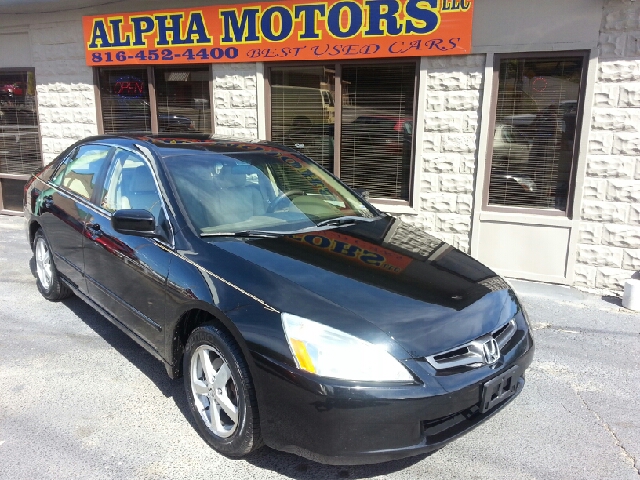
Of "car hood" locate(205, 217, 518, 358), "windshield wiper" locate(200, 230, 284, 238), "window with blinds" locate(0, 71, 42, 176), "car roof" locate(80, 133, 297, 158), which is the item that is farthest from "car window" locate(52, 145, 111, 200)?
"window with blinds" locate(0, 71, 42, 176)

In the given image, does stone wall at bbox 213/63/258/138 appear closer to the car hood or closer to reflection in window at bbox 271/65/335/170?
reflection in window at bbox 271/65/335/170

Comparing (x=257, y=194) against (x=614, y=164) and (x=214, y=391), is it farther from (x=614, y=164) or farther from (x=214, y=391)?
(x=614, y=164)

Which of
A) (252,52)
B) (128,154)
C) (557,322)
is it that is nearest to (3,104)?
(252,52)

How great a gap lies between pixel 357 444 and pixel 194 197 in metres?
1.82

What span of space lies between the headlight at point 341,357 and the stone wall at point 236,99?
5251 millimetres

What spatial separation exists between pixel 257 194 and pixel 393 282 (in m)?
1.31

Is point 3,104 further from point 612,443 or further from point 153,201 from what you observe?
point 612,443

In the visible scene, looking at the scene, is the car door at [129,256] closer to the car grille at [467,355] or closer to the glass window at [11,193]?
the car grille at [467,355]

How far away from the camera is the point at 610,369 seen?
153 inches

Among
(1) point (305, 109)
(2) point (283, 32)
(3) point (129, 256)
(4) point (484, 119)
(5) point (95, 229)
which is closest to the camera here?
(3) point (129, 256)

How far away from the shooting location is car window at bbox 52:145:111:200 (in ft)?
13.4

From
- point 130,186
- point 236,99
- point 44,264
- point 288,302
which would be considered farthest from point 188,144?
point 236,99

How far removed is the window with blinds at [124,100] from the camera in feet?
25.9

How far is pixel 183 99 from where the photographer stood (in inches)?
300
